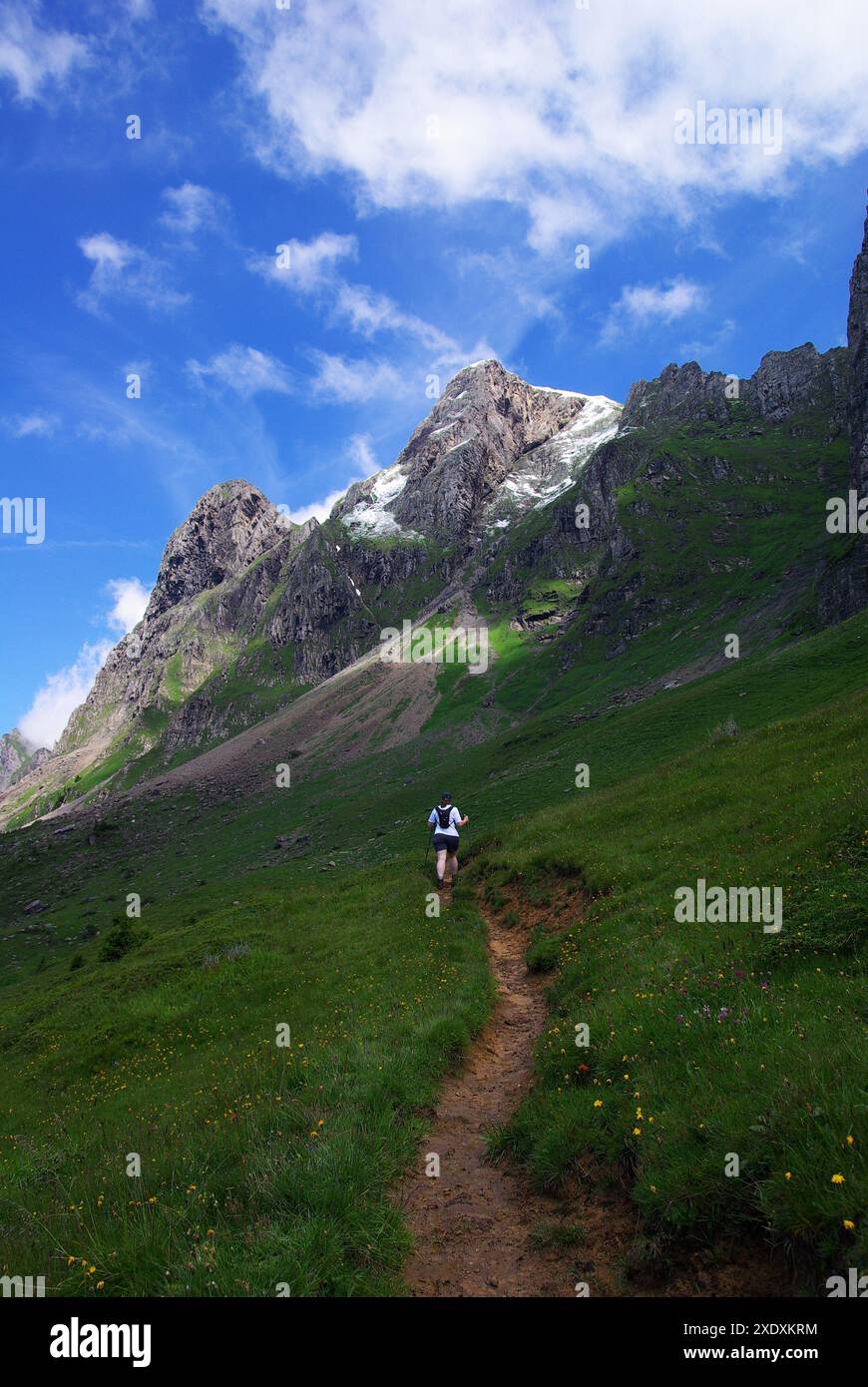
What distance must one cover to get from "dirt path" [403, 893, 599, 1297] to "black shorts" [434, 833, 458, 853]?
531 inches

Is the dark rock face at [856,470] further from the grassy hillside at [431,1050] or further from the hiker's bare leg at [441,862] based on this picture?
the hiker's bare leg at [441,862]

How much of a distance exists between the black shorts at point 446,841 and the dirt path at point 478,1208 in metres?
13.5

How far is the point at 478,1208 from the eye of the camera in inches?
297

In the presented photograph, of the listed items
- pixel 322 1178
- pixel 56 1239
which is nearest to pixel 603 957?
pixel 322 1178

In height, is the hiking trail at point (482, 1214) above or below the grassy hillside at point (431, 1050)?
below

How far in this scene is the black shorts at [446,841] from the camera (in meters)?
25.4

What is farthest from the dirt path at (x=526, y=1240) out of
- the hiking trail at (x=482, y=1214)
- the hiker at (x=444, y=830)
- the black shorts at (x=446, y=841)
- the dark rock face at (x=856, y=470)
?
the dark rock face at (x=856, y=470)

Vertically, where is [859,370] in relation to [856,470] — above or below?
above

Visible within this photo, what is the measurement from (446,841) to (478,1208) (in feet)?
58.7

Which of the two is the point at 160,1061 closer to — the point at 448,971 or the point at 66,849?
the point at 448,971

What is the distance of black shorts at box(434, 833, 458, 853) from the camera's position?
25406 millimetres

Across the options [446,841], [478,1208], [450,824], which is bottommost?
[478,1208]

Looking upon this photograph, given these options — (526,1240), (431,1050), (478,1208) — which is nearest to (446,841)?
(431,1050)

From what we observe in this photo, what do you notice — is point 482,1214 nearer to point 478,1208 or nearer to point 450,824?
point 478,1208
